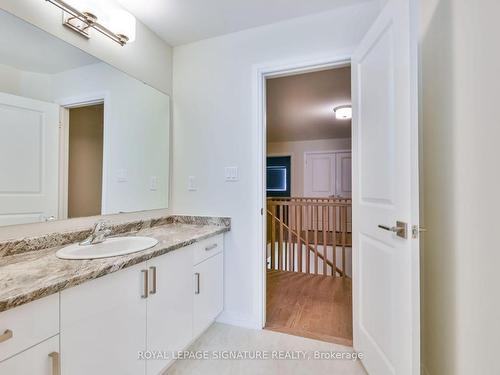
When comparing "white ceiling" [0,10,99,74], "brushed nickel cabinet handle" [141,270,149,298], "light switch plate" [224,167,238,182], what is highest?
"white ceiling" [0,10,99,74]

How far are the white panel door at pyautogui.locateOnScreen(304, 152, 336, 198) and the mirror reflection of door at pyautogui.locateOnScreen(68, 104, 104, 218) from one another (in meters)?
5.29

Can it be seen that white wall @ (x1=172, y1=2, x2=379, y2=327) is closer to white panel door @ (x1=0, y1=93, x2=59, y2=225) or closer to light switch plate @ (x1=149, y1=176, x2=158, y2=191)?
light switch plate @ (x1=149, y1=176, x2=158, y2=191)

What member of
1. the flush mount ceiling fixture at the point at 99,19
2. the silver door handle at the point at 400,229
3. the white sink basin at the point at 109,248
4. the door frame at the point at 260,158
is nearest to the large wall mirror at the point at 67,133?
the flush mount ceiling fixture at the point at 99,19

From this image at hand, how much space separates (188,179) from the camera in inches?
83.8

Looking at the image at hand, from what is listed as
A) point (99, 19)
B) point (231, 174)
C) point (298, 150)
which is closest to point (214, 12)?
point (99, 19)

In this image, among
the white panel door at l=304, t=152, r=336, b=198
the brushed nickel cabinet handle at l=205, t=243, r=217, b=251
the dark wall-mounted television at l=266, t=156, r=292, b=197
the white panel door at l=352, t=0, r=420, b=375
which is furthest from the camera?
the dark wall-mounted television at l=266, t=156, r=292, b=197

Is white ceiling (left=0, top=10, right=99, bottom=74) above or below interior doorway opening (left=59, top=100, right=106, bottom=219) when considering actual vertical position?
above

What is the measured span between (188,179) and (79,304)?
1.33 metres

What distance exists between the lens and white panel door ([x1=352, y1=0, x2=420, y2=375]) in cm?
103

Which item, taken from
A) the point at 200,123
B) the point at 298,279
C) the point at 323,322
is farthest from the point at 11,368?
the point at 298,279

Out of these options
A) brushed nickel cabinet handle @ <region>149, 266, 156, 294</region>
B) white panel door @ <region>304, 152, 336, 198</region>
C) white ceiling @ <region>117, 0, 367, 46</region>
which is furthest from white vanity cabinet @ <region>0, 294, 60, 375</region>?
white panel door @ <region>304, 152, 336, 198</region>

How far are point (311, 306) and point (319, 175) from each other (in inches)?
171

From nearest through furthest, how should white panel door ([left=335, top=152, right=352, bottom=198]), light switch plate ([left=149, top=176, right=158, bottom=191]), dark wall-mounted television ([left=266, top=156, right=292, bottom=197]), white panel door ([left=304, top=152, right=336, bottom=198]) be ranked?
1. light switch plate ([left=149, top=176, right=158, bottom=191])
2. white panel door ([left=335, top=152, right=352, bottom=198])
3. white panel door ([left=304, top=152, right=336, bottom=198])
4. dark wall-mounted television ([left=266, top=156, right=292, bottom=197])

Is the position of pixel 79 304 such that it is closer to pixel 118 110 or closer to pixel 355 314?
pixel 118 110
